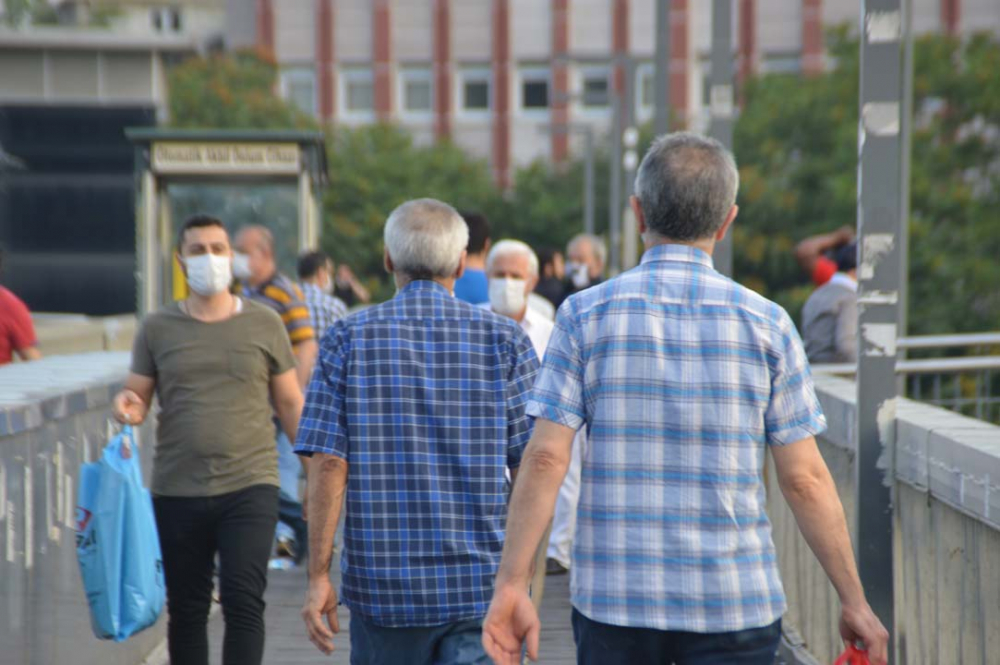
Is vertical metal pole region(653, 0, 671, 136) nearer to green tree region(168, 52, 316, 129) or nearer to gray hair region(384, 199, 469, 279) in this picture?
gray hair region(384, 199, 469, 279)

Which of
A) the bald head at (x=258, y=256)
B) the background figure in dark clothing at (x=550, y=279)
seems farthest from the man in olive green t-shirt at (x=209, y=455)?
the background figure in dark clothing at (x=550, y=279)

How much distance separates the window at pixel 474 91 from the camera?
62.0 meters

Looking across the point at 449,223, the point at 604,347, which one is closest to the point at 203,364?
the point at 449,223

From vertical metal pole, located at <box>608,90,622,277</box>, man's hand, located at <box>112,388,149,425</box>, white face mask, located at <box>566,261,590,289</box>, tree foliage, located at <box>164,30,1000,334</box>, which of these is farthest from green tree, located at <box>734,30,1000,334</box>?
man's hand, located at <box>112,388,149,425</box>

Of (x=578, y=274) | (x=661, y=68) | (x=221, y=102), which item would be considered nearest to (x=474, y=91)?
(x=221, y=102)

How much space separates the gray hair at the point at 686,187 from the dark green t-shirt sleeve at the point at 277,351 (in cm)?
274

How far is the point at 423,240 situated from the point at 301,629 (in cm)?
404

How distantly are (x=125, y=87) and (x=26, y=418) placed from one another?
2308cm

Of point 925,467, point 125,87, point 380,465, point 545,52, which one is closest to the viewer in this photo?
point 380,465

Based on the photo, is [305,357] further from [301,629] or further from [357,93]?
[357,93]

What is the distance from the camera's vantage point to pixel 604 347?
3.38m

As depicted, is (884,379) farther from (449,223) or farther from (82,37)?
(82,37)

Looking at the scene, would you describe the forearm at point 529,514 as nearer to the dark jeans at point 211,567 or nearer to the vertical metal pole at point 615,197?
the dark jeans at point 211,567

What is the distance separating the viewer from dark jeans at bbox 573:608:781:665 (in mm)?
3344
